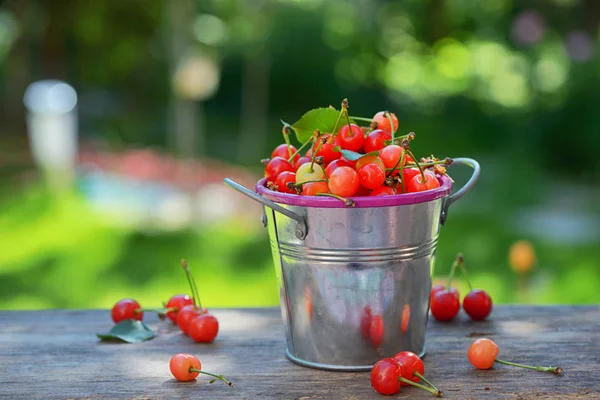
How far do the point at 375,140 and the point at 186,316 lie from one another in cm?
54

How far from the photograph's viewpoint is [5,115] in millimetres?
7504

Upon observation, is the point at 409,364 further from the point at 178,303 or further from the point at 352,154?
the point at 178,303

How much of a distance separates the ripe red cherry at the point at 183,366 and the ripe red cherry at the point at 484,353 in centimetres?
50

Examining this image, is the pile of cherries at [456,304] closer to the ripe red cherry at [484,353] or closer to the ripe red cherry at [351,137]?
the ripe red cherry at [484,353]

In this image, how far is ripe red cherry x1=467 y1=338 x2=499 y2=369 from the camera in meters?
1.46

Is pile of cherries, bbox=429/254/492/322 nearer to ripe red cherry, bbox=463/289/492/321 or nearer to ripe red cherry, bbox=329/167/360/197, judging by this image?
ripe red cherry, bbox=463/289/492/321

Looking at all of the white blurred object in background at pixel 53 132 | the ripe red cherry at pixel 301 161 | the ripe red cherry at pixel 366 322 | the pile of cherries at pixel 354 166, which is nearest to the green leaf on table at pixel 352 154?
the pile of cherries at pixel 354 166

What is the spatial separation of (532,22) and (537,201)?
6.32ft

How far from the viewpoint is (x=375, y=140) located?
59.2 inches

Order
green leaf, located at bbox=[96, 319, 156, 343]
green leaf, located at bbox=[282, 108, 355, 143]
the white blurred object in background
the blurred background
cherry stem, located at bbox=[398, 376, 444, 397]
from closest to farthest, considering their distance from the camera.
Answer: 1. cherry stem, located at bbox=[398, 376, 444, 397]
2. green leaf, located at bbox=[282, 108, 355, 143]
3. green leaf, located at bbox=[96, 319, 156, 343]
4. the blurred background
5. the white blurred object in background

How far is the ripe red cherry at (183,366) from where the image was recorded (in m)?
1.42

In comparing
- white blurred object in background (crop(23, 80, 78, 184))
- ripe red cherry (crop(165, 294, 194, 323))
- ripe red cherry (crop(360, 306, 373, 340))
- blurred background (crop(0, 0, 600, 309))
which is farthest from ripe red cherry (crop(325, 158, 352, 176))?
white blurred object in background (crop(23, 80, 78, 184))

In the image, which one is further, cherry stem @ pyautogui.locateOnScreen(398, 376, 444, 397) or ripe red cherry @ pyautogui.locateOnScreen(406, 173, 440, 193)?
ripe red cherry @ pyautogui.locateOnScreen(406, 173, 440, 193)

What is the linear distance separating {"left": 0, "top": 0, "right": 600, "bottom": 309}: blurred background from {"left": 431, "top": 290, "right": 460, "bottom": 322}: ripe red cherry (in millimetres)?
579
